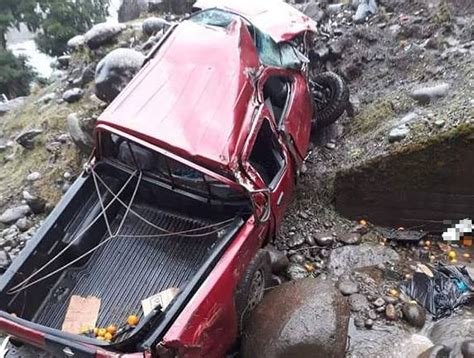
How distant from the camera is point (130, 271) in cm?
416

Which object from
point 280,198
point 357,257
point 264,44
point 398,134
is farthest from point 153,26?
point 357,257

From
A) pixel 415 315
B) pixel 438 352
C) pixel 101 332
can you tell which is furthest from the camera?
pixel 415 315

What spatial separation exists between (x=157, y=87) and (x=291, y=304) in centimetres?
230

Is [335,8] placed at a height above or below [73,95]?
above

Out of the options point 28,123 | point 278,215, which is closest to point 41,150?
point 28,123

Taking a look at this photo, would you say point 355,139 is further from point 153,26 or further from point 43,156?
point 153,26

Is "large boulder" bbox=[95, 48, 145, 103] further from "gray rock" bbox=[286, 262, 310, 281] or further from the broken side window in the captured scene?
"gray rock" bbox=[286, 262, 310, 281]

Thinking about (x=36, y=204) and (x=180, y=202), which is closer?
(x=180, y=202)

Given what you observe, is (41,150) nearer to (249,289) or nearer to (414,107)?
(249,289)

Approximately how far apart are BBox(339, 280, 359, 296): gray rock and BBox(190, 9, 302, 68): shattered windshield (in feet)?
7.69

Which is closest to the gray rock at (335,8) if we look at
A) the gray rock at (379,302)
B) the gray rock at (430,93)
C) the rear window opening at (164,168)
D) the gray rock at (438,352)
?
the gray rock at (430,93)

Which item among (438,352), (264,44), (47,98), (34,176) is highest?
(264,44)

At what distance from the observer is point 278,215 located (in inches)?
174

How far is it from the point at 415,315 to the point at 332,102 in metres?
2.76
